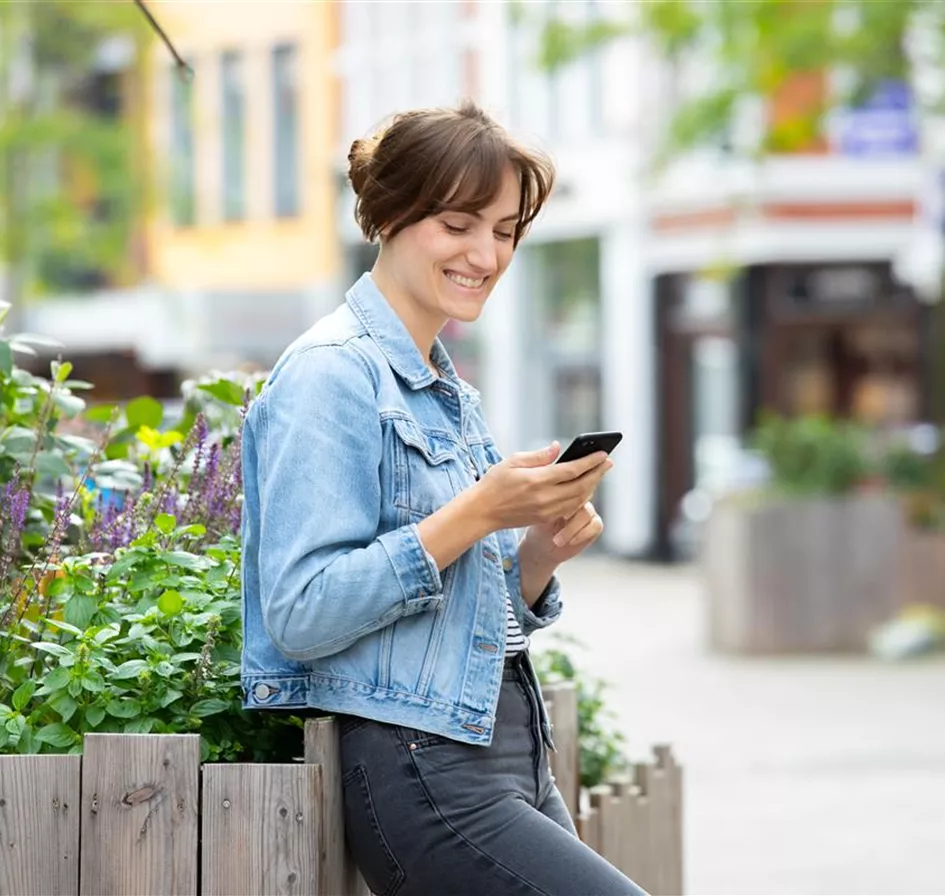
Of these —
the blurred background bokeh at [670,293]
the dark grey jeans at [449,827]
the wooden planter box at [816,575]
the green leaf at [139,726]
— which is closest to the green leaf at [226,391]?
the blurred background bokeh at [670,293]

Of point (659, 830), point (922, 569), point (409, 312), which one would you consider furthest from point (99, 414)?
point (922, 569)

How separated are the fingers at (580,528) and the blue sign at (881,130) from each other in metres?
19.9

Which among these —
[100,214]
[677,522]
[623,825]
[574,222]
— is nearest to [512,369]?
[574,222]

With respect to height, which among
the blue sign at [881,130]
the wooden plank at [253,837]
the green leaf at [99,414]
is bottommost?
the wooden plank at [253,837]

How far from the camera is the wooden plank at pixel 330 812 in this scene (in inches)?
109

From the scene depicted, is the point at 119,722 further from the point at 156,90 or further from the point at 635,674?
the point at 156,90

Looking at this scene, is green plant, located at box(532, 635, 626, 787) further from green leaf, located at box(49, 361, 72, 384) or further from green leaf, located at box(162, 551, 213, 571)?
green leaf, located at box(162, 551, 213, 571)

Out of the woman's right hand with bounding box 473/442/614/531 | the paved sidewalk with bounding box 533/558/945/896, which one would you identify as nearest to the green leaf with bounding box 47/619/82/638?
the woman's right hand with bounding box 473/442/614/531

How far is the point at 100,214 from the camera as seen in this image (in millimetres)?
29688

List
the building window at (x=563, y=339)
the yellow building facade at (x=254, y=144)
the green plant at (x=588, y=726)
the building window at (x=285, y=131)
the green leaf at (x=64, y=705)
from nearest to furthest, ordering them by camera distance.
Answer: the green leaf at (x=64, y=705) → the green plant at (x=588, y=726) → the building window at (x=563, y=339) → the yellow building facade at (x=254, y=144) → the building window at (x=285, y=131)

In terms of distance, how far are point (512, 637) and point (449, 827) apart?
34cm

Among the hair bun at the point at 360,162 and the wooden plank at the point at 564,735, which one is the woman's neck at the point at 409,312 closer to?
the hair bun at the point at 360,162

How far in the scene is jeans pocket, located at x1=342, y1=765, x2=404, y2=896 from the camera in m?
2.72

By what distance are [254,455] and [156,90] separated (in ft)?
93.5
